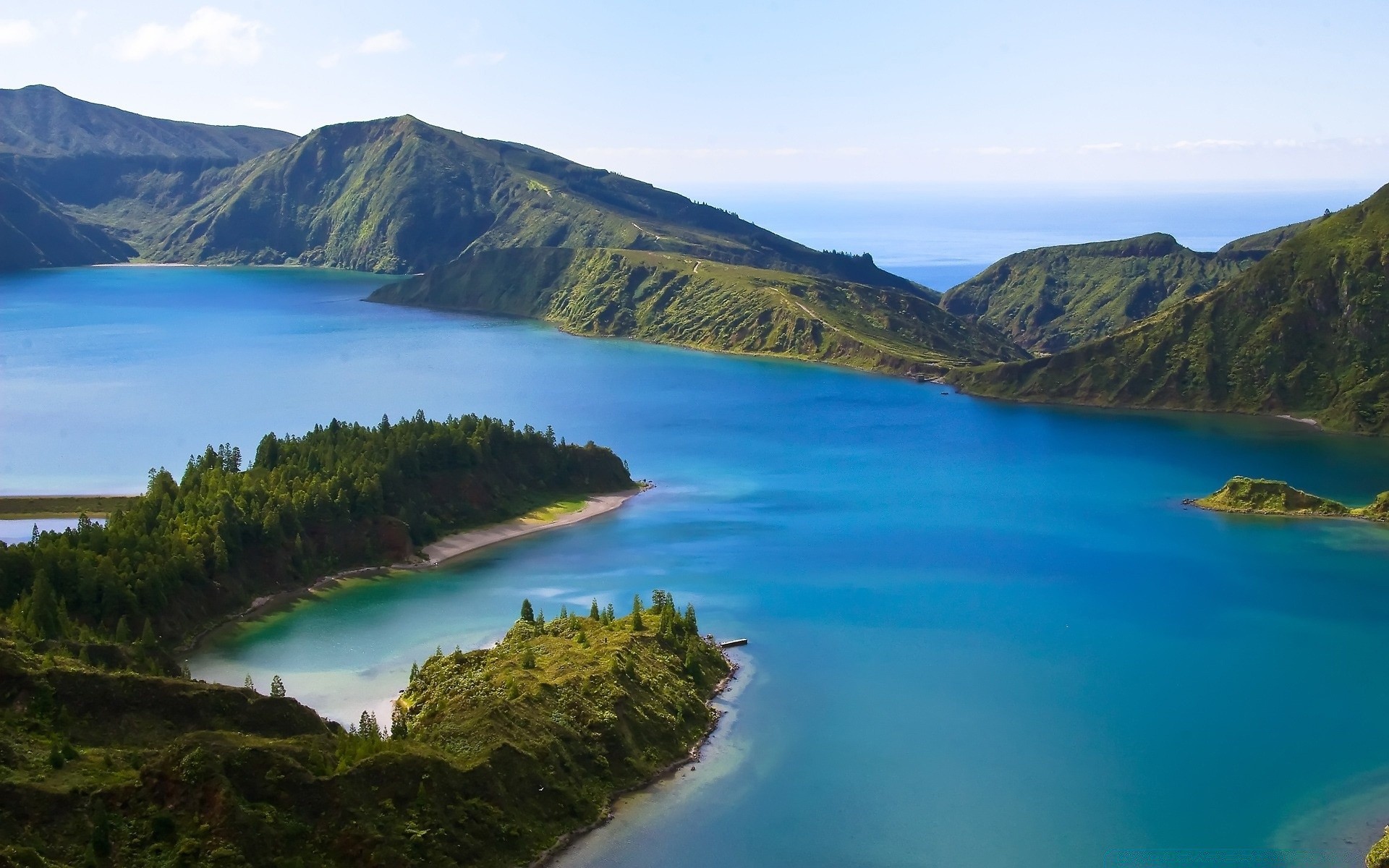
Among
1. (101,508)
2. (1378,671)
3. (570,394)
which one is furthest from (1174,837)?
(570,394)

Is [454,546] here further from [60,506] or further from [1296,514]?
[1296,514]

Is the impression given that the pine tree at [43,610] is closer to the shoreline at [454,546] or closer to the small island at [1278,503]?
the shoreline at [454,546]

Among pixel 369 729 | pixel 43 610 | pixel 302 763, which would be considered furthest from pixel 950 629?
pixel 43 610

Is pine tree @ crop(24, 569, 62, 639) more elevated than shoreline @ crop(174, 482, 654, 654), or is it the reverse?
pine tree @ crop(24, 569, 62, 639)

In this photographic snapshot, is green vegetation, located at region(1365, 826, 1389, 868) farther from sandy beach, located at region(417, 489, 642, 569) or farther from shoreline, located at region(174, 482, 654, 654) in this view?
sandy beach, located at region(417, 489, 642, 569)

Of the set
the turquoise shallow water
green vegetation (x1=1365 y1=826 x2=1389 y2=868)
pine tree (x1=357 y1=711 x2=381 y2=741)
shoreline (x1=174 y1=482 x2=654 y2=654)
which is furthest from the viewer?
shoreline (x1=174 y1=482 x2=654 y2=654)

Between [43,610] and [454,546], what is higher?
[43,610]

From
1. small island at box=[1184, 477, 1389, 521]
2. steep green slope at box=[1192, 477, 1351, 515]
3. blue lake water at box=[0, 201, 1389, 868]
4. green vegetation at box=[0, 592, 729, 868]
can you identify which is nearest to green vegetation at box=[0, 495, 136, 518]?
blue lake water at box=[0, 201, 1389, 868]
